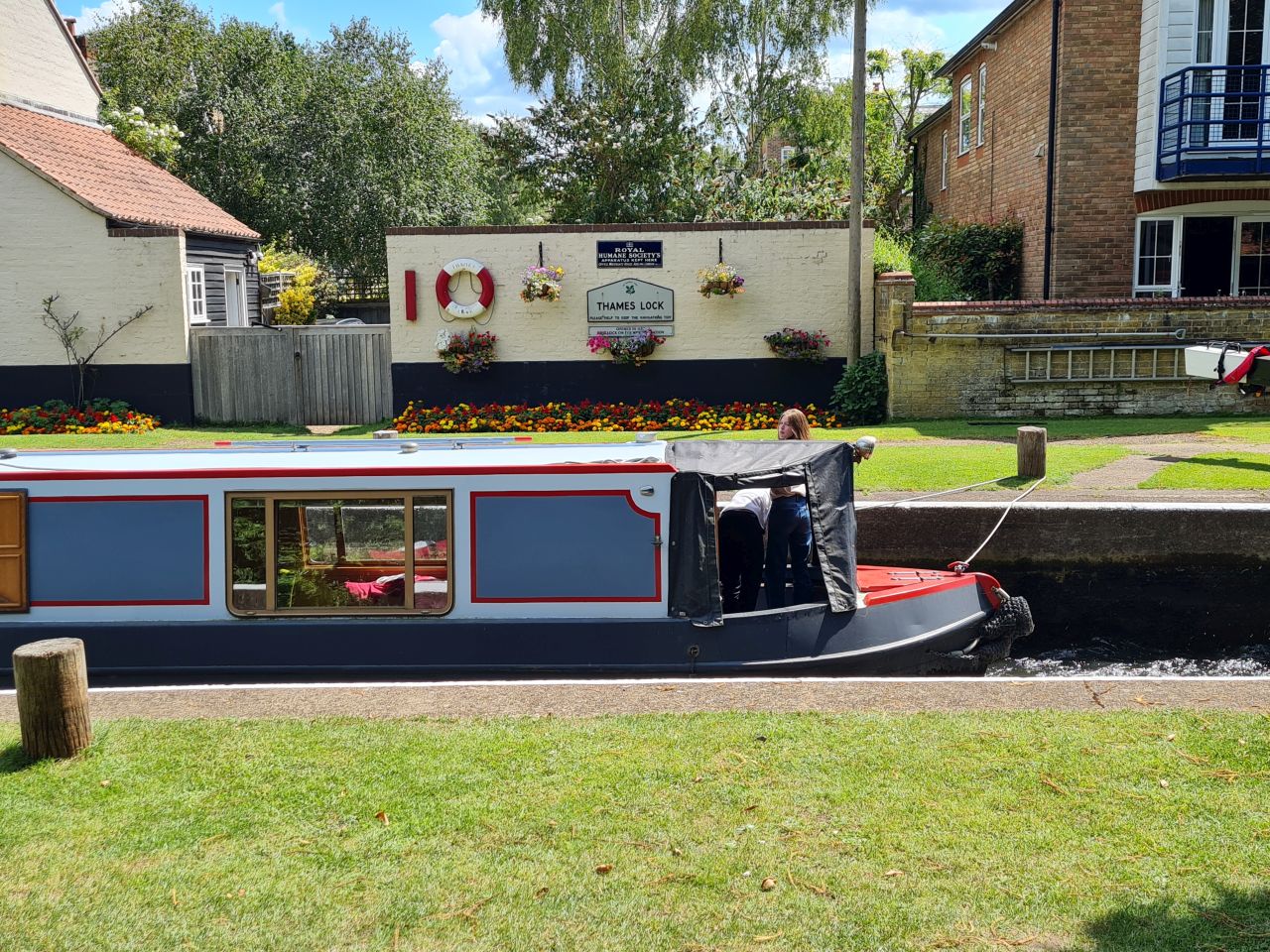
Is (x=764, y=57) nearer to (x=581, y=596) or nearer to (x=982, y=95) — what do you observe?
(x=982, y=95)

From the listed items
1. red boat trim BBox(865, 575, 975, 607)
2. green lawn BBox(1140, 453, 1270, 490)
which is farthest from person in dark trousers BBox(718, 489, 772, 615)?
green lawn BBox(1140, 453, 1270, 490)

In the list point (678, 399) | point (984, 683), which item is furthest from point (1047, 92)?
point (984, 683)

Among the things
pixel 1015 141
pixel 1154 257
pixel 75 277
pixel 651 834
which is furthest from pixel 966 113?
pixel 651 834

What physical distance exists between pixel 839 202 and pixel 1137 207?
728cm

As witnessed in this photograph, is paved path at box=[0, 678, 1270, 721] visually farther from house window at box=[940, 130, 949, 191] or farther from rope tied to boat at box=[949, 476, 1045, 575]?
house window at box=[940, 130, 949, 191]

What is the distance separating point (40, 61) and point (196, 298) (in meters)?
6.45

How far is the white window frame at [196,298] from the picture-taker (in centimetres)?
2191

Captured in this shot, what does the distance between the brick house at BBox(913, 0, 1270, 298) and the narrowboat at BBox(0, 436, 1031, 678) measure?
1368 cm

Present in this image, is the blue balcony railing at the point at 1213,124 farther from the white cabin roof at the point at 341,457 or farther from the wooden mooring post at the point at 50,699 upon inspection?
the wooden mooring post at the point at 50,699

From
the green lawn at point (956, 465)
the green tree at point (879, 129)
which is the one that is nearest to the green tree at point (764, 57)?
the green tree at point (879, 129)

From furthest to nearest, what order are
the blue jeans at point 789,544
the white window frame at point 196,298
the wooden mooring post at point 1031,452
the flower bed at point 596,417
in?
the white window frame at point 196,298
the flower bed at point 596,417
the wooden mooring post at point 1031,452
the blue jeans at point 789,544

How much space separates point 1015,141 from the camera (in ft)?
74.1

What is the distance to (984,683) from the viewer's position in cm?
688

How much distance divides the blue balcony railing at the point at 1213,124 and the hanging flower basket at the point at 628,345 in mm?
8504
